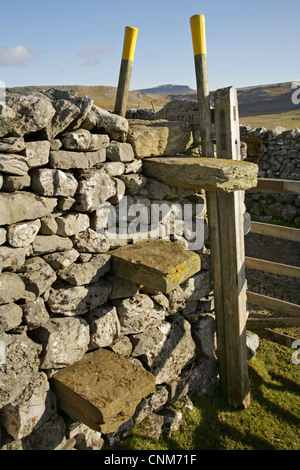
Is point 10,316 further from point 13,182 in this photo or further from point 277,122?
point 277,122

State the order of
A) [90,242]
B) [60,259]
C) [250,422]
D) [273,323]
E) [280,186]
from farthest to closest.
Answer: [273,323] < [280,186] < [250,422] < [90,242] < [60,259]

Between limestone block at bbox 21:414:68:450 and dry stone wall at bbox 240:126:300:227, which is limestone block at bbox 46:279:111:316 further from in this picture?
dry stone wall at bbox 240:126:300:227

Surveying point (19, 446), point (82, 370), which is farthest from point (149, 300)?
point (19, 446)

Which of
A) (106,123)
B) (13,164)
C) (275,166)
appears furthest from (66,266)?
(275,166)

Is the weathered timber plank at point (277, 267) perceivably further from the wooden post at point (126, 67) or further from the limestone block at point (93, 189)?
the wooden post at point (126, 67)

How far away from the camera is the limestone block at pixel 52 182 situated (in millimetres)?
3020

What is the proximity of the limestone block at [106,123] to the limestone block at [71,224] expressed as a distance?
83 cm

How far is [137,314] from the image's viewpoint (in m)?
3.73

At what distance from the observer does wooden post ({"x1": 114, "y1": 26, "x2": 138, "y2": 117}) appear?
3887 millimetres

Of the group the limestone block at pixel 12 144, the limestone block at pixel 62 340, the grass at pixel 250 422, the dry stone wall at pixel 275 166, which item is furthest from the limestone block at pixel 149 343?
the dry stone wall at pixel 275 166

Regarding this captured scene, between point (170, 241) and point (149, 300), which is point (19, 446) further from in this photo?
point (170, 241)

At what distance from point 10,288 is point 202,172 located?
78.3 inches

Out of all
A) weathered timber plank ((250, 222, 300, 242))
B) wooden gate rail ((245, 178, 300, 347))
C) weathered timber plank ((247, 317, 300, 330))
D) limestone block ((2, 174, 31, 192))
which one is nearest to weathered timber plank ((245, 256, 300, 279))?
wooden gate rail ((245, 178, 300, 347))

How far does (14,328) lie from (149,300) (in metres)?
1.38
